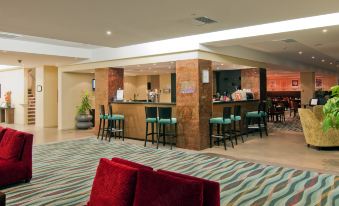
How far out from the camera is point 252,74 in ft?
33.7

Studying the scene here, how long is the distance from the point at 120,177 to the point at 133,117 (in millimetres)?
6425

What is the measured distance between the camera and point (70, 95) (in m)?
11.1

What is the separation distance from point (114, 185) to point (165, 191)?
52 centimetres

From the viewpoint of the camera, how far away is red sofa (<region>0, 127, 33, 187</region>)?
4148 millimetres

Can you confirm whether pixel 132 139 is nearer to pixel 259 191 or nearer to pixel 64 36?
pixel 64 36

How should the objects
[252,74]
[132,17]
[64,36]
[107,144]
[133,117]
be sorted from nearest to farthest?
[132,17] < [64,36] < [107,144] < [133,117] < [252,74]

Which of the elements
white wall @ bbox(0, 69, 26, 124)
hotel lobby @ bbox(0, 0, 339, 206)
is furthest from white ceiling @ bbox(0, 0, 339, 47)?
white wall @ bbox(0, 69, 26, 124)

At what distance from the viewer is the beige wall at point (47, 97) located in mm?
11688

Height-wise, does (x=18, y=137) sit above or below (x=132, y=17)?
below

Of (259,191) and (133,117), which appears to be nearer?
(259,191)

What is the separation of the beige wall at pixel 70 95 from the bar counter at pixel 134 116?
2.94 metres

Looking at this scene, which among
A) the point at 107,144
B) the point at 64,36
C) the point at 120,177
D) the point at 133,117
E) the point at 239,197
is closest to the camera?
the point at 120,177

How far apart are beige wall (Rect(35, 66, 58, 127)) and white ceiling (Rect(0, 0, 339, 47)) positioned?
20.4 feet

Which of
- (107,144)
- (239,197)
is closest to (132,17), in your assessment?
(239,197)
